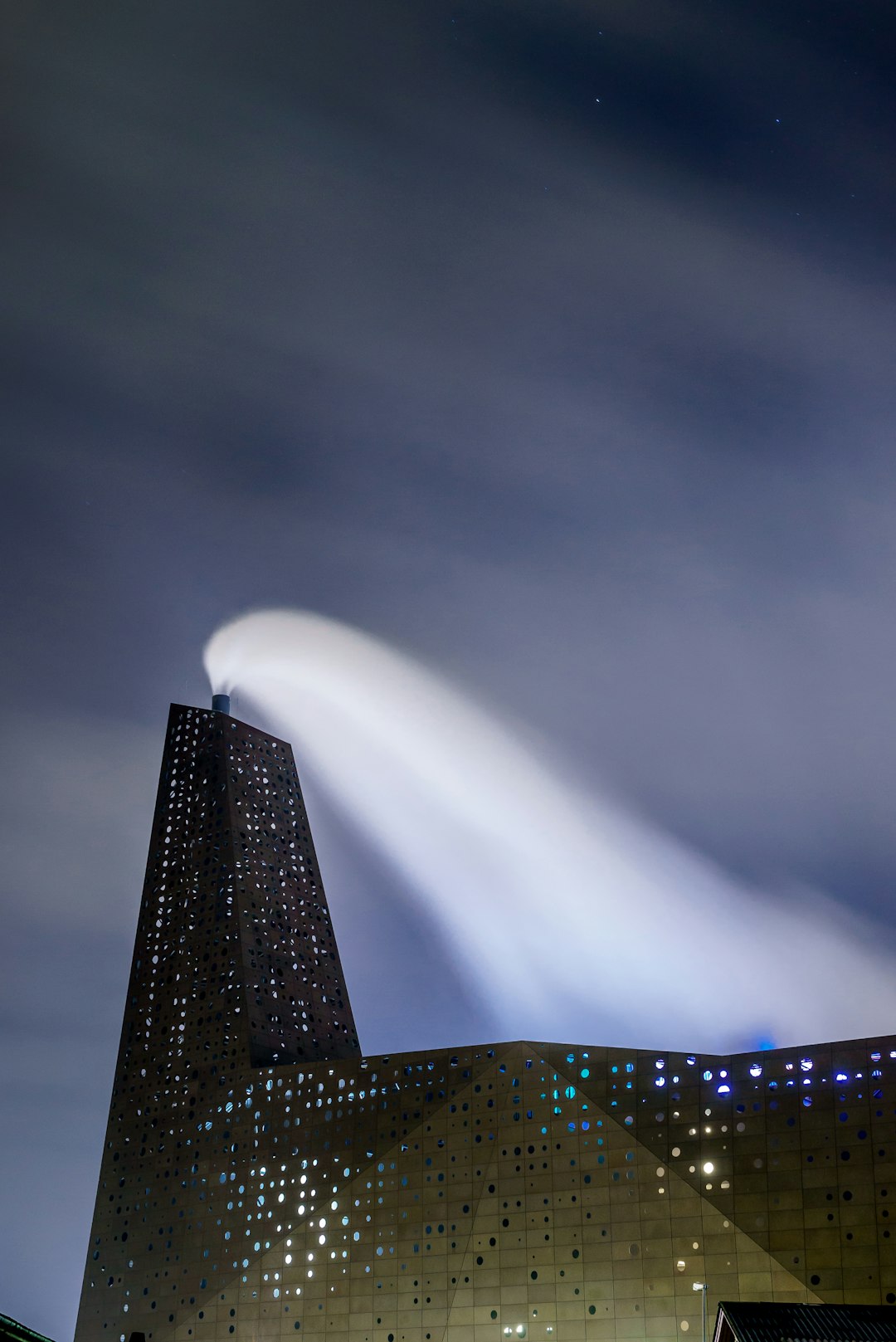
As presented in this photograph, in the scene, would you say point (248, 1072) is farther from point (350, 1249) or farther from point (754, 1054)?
point (754, 1054)

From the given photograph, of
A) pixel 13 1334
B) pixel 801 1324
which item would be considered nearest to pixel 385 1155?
pixel 801 1324

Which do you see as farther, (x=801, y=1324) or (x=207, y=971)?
(x=207, y=971)

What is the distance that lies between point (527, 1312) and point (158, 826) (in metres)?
21.4

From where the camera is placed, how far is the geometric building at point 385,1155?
32.6 meters

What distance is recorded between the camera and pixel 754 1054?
34094 millimetres

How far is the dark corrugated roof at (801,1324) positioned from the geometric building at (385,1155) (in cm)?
736

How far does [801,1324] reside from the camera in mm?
22547

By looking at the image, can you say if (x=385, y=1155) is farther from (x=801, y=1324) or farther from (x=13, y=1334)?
(x=13, y=1334)

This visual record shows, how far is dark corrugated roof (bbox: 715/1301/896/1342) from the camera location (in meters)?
22.0

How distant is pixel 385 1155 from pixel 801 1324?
18276 millimetres

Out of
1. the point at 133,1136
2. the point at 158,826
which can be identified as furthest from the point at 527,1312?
the point at 158,826

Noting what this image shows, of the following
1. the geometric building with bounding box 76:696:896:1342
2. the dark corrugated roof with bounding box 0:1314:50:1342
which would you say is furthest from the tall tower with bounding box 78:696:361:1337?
the dark corrugated roof with bounding box 0:1314:50:1342

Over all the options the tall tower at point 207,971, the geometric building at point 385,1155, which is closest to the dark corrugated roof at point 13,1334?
the geometric building at point 385,1155

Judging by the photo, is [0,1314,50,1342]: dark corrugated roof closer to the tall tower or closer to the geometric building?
the geometric building
